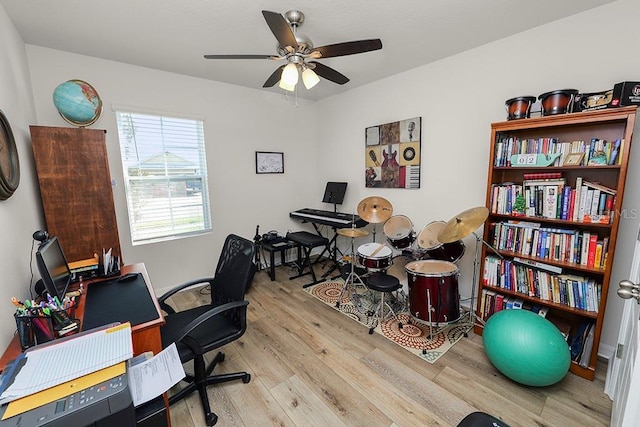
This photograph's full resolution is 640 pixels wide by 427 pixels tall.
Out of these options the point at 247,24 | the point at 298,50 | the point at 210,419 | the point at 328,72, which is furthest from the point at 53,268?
the point at 328,72

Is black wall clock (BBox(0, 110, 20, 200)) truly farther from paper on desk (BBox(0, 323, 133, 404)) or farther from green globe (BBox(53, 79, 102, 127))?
paper on desk (BBox(0, 323, 133, 404))

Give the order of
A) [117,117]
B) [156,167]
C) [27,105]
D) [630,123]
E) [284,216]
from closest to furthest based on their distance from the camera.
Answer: [630,123]
[27,105]
[117,117]
[156,167]
[284,216]

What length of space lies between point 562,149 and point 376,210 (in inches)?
65.9

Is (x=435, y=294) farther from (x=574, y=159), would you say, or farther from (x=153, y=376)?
(x=153, y=376)

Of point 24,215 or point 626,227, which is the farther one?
point 626,227

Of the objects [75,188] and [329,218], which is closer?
[75,188]

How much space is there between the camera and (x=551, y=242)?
6.59 feet

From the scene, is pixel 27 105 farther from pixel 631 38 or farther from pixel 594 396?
pixel 594 396

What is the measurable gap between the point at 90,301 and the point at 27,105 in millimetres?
1758

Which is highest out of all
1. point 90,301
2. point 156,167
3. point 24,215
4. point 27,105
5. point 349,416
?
point 27,105

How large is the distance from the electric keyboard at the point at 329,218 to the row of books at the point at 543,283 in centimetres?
148

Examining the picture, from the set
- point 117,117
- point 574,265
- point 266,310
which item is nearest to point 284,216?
point 266,310

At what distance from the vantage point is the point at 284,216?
4.22 meters

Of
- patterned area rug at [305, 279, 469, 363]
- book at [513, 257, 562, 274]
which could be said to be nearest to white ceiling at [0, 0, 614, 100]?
book at [513, 257, 562, 274]
